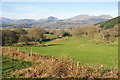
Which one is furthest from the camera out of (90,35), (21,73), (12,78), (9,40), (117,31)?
(90,35)

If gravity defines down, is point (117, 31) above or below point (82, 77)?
above

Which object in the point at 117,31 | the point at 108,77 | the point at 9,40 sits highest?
the point at 117,31

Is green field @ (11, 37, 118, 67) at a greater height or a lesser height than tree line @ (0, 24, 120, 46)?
lesser

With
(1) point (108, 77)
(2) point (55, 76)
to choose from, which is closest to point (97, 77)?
(1) point (108, 77)

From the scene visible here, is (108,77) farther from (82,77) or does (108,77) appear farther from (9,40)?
(9,40)

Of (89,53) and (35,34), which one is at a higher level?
(35,34)

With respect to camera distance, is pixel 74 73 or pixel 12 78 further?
pixel 74 73

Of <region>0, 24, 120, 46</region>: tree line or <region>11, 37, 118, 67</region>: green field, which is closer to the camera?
<region>11, 37, 118, 67</region>: green field

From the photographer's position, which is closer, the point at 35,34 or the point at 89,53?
the point at 89,53

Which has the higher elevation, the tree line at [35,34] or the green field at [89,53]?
the tree line at [35,34]

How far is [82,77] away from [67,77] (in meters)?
0.77

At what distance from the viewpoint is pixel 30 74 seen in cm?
622

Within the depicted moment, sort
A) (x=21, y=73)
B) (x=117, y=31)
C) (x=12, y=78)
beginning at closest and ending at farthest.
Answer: (x=12, y=78) → (x=21, y=73) → (x=117, y=31)

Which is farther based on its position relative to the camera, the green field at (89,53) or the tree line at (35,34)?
the tree line at (35,34)
